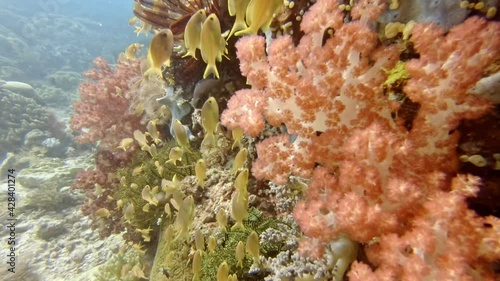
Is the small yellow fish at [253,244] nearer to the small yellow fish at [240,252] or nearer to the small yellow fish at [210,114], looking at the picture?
the small yellow fish at [240,252]

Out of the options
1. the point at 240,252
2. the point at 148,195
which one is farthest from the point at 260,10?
the point at 148,195

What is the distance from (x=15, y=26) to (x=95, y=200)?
32215 mm

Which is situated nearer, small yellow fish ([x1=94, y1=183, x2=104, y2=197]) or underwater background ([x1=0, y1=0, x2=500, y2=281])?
underwater background ([x1=0, y1=0, x2=500, y2=281])

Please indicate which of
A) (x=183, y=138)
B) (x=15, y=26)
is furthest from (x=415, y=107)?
(x=15, y=26)

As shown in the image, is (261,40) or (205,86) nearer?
(261,40)

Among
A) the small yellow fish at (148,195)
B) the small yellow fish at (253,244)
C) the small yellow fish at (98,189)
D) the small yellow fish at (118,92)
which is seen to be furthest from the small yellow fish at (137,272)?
the small yellow fish at (118,92)

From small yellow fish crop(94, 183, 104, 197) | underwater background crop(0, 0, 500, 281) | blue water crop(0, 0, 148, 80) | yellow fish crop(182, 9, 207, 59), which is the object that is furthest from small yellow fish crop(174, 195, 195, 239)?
blue water crop(0, 0, 148, 80)

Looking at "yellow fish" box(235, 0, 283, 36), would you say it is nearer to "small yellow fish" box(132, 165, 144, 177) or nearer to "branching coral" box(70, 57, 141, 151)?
"small yellow fish" box(132, 165, 144, 177)

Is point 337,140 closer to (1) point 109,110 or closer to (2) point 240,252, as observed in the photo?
(2) point 240,252

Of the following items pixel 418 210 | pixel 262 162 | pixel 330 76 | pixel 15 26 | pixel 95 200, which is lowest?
pixel 418 210

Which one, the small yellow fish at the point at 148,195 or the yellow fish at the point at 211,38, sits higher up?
the yellow fish at the point at 211,38

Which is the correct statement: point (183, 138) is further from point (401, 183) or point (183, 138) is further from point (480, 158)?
point (480, 158)

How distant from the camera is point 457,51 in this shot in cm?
159

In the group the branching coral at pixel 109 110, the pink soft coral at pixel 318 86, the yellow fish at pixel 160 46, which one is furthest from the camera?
the branching coral at pixel 109 110
